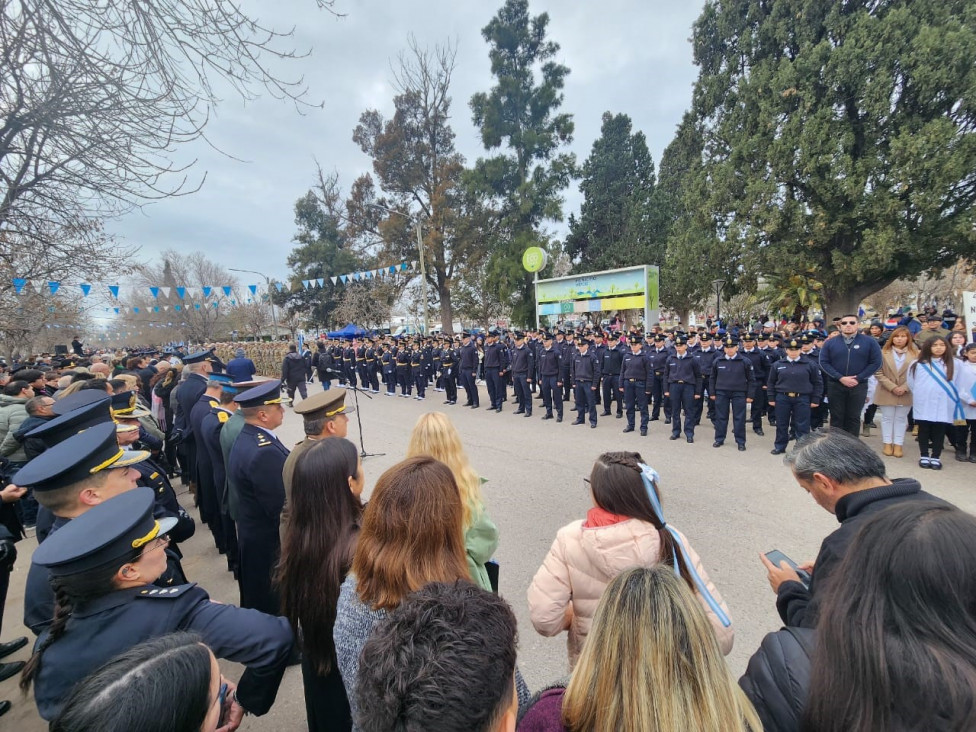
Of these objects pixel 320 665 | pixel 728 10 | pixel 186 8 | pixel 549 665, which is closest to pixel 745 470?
pixel 549 665

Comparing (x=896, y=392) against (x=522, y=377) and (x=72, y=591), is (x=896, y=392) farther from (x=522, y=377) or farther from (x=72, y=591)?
(x=72, y=591)

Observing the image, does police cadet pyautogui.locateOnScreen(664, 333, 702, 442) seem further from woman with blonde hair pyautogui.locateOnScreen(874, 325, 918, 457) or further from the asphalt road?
woman with blonde hair pyautogui.locateOnScreen(874, 325, 918, 457)

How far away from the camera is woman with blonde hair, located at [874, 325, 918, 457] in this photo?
20.4 feet

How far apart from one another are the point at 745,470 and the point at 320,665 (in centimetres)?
599

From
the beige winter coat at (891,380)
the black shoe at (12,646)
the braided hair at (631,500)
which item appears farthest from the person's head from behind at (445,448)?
the beige winter coat at (891,380)

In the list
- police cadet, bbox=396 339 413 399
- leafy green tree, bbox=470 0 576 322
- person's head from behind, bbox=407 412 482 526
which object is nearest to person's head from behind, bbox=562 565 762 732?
person's head from behind, bbox=407 412 482 526

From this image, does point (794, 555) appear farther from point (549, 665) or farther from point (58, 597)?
point (58, 597)

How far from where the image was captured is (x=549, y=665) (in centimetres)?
283

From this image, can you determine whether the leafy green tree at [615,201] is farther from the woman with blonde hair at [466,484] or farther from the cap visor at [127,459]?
the cap visor at [127,459]

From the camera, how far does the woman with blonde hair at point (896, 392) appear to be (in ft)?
20.4

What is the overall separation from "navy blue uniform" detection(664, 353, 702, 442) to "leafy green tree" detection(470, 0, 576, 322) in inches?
792

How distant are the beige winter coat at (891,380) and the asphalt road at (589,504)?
762 millimetres

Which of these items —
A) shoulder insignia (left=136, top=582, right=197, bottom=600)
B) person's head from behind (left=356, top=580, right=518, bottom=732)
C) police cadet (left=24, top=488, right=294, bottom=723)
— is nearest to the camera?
person's head from behind (left=356, top=580, right=518, bottom=732)

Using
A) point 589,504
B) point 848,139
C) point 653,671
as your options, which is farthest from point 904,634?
point 848,139
